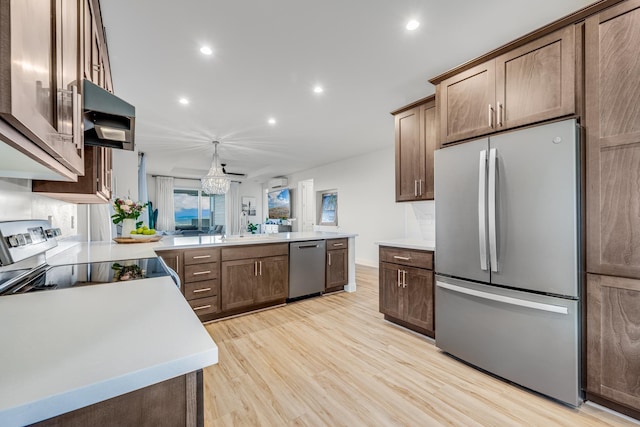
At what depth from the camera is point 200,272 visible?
280 cm

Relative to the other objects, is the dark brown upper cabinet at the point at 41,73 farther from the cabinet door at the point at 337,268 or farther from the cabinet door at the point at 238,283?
the cabinet door at the point at 337,268

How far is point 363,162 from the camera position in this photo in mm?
6105

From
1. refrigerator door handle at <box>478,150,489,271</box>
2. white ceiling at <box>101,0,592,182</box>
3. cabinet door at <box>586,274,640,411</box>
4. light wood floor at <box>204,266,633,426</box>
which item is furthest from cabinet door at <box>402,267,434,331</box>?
white ceiling at <box>101,0,592,182</box>

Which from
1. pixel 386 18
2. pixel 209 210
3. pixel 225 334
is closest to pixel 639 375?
pixel 386 18

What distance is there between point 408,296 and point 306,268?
1404mm

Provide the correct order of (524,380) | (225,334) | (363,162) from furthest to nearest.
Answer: (363,162) < (225,334) < (524,380)

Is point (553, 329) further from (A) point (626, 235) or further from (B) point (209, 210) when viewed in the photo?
(B) point (209, 210)

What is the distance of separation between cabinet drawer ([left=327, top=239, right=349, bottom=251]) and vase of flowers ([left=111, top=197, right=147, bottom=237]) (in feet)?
7.57

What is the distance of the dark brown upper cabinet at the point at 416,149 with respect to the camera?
8.62 feet

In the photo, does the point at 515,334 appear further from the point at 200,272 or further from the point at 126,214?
the point at 126,214

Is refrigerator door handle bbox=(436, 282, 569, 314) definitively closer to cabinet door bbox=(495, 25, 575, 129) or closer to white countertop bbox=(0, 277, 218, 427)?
cabinet door bbox=(495, 25, 575, 129)

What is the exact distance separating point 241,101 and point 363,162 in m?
3.46

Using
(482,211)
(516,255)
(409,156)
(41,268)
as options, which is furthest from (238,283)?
(516,255)

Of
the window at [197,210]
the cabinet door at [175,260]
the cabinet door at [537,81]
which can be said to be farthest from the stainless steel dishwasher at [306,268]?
the window at [197,210]
